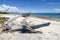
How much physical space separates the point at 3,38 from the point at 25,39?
1.12 m

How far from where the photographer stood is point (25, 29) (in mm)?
7762

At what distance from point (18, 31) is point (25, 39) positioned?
5.88ft

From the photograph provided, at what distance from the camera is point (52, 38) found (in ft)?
21.4

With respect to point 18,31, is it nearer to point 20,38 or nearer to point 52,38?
point 20,38

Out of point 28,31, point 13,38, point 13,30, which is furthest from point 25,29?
point 13,38

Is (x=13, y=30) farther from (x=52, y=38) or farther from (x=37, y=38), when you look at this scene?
(x=52, y=38)

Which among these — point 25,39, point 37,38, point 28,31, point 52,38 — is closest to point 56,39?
point 52,38

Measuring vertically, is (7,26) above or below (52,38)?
above

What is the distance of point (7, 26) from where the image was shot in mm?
8250

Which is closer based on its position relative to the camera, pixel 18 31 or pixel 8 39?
pixel 8 39

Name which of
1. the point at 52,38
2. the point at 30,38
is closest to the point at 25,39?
the point at 30,38

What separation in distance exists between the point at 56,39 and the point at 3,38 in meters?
2.64

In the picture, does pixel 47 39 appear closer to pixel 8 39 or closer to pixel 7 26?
pixel 8 39

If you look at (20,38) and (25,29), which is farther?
(25,29)
